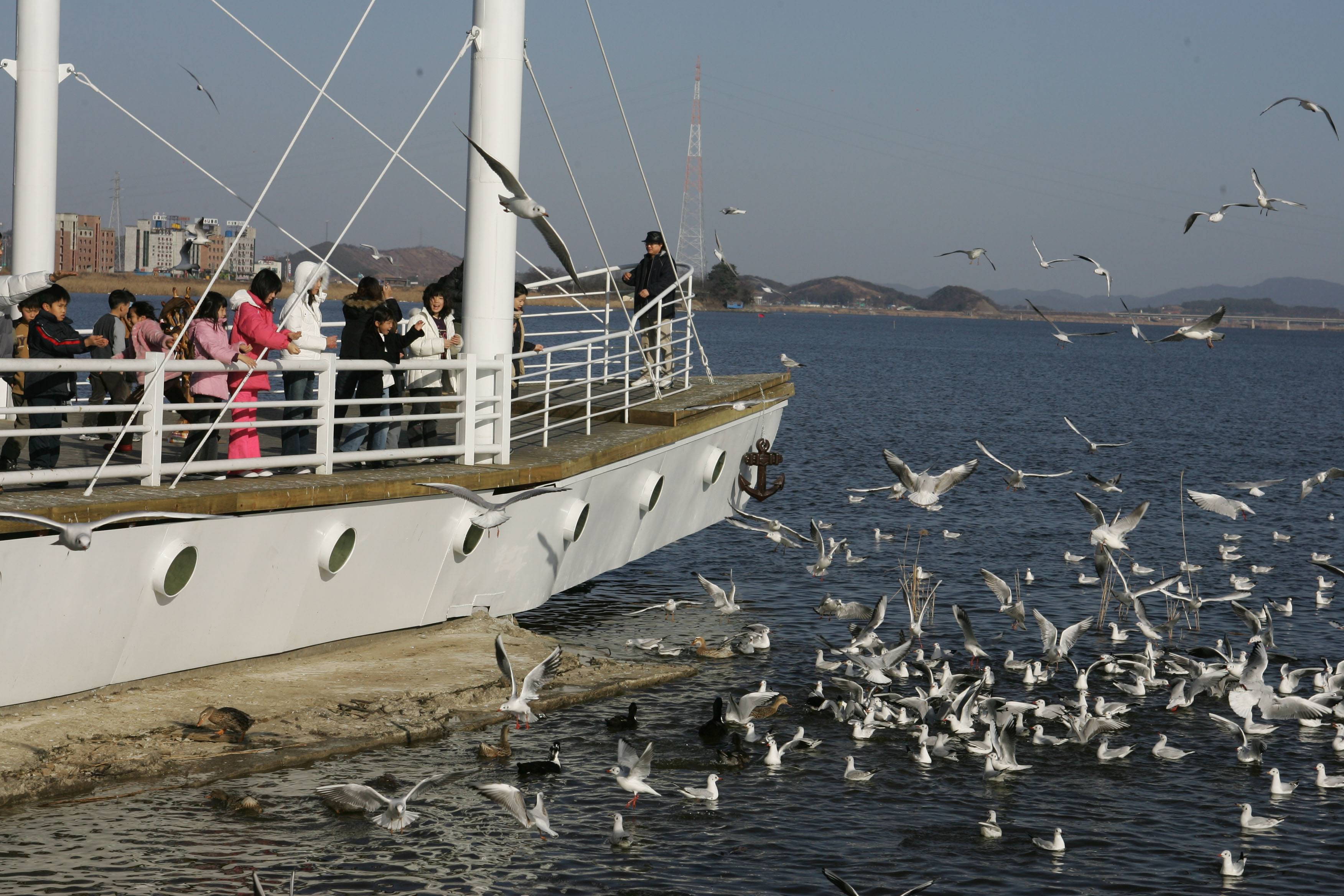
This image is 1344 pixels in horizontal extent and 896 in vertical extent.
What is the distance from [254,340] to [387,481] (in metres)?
1.65

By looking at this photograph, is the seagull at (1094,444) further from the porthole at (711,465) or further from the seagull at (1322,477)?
the porthole at (711,465)

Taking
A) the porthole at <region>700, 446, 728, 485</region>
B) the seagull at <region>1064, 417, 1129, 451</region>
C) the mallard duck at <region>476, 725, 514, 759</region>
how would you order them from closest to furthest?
the mallard duck at <region>476, 725, 514, 759</region>
the seagull at <region>1064, 417, 1129, 451</region>
the porthole at <region>700, 446, 728, 485</region>

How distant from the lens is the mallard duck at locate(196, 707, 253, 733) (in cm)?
956

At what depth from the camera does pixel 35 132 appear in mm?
13242

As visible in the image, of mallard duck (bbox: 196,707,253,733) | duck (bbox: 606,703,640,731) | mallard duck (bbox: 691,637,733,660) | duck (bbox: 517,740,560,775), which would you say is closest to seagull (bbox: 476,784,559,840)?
duck (bbox: 517,740,560,775)

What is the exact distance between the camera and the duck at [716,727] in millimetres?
11289

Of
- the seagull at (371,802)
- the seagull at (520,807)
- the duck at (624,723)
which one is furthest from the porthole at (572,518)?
the seagull at (371,802)

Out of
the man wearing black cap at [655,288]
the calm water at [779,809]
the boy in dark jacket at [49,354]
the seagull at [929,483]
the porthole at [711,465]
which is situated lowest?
the calm water at [779,809]

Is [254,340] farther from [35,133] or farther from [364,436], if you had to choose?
[35,133]

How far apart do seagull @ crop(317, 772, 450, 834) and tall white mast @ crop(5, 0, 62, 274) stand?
24.1ft

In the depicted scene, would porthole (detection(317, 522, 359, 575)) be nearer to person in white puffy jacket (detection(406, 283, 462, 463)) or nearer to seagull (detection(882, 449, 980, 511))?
person in white puffy jacket (detection(406, 283, 462, 463))

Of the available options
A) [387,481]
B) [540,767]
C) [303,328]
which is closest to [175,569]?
[387,481]

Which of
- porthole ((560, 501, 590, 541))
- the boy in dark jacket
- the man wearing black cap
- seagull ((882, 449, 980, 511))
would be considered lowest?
porthole ((560, 501, 590, 541))

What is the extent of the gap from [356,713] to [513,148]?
6036mm
